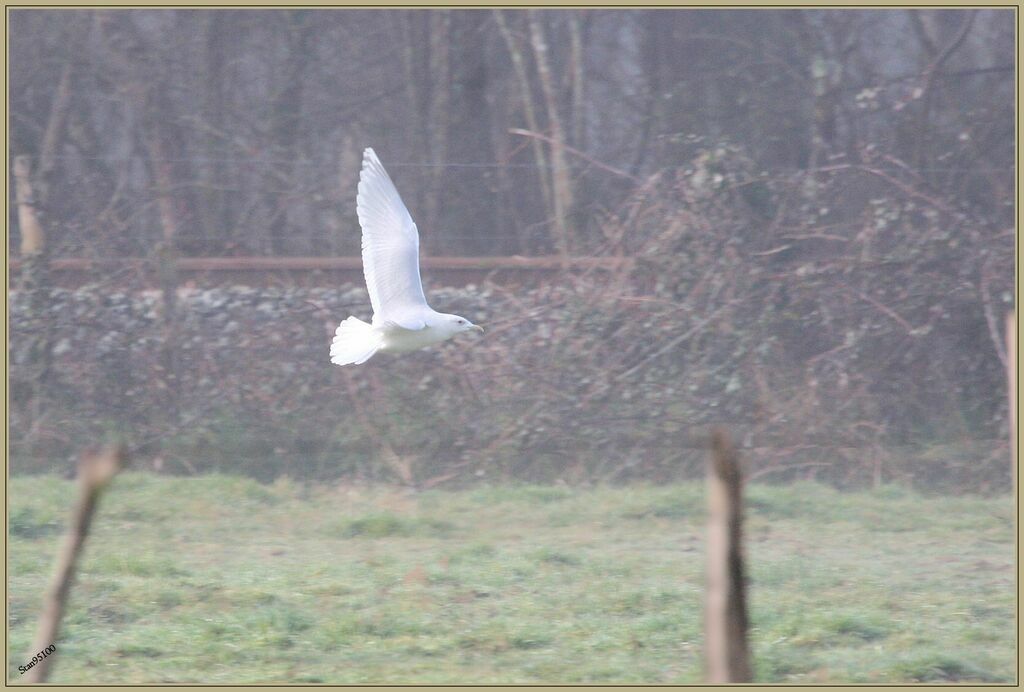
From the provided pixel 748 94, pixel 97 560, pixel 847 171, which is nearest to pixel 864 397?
pixel 847 171

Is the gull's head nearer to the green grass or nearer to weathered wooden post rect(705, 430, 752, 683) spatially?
the green grass

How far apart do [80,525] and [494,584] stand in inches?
97.5

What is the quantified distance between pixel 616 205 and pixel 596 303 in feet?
2.82

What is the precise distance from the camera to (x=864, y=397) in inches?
349

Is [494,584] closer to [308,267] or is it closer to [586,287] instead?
[586,287]

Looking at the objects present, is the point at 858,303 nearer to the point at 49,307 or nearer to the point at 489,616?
the point at 489,616

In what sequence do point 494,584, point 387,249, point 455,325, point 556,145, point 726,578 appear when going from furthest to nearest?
point 556,145
point 455,325
point 387,249
point 494,584
point 726,578

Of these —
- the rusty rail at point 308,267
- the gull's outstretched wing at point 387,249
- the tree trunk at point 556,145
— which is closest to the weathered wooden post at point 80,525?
the gull's outstretched wing at point 387,249

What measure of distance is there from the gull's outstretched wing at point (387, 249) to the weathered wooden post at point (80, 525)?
9.91ft

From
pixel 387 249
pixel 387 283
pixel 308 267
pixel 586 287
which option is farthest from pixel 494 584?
pixel 308 267

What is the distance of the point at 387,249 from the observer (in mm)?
6582

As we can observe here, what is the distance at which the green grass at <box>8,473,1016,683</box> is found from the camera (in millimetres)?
4648

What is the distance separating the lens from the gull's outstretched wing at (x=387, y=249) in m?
6.52

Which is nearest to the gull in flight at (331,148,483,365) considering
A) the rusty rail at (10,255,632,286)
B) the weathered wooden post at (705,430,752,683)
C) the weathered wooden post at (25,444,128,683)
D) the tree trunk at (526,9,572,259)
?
the rusty rail at (10,255,632,286)
